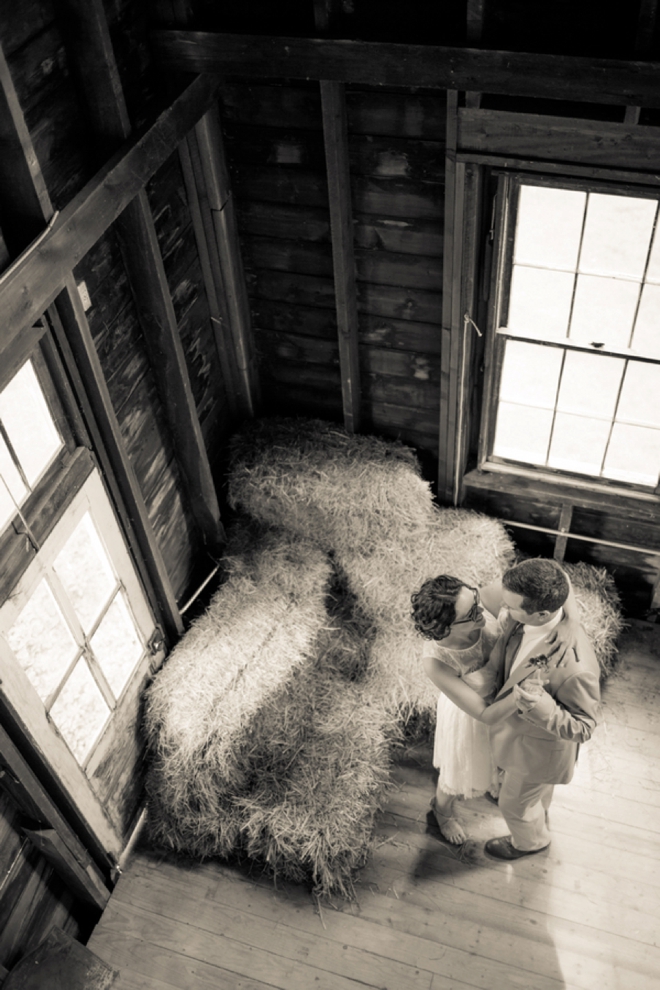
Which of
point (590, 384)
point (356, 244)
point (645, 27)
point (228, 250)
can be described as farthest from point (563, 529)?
point (645, 27)

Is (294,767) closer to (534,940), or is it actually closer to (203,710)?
(203,710)

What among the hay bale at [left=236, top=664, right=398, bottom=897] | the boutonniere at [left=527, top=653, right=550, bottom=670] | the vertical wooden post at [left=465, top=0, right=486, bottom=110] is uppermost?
the vertical wooden post at [left=465, top=0, right=486, bottom=110]

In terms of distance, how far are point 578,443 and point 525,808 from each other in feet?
6.13

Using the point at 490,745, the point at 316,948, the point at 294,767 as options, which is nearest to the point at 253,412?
the point at 294,767

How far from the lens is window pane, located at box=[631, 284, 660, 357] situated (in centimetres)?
384

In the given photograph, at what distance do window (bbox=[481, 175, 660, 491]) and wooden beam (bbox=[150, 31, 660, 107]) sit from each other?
1.47 feet

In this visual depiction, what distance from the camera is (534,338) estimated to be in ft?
13.8

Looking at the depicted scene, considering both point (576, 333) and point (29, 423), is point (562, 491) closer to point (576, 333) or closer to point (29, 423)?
point (576, 333)

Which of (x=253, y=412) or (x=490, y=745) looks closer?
(x=490, y=745)

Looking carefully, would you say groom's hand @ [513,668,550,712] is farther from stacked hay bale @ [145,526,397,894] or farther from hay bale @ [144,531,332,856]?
hay bale @ [144,531,332,856]

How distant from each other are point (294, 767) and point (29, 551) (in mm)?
1751

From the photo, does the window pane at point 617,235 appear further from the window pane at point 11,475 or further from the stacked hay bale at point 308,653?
the window pane at point 11,475

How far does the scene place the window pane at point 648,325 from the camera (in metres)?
3.84

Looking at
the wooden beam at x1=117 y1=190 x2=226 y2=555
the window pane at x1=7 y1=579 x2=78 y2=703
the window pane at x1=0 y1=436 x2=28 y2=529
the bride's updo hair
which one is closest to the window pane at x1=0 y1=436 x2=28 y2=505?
the window pane at x1=0 y1=436 x2=28 y2=529
